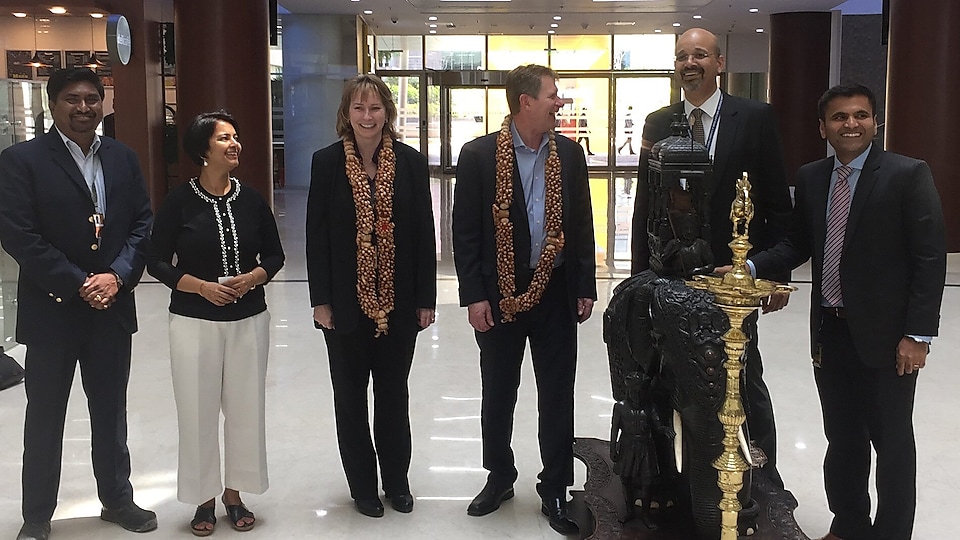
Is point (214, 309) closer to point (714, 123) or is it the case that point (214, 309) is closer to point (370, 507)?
point (370, 507)

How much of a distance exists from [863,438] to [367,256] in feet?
6.66

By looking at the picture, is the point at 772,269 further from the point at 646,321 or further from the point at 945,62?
the point at 945,62

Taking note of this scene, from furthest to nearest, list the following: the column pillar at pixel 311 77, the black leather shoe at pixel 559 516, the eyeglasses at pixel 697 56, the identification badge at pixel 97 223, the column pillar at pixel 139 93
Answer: the column pillar at pixel 311 77, the column pillar at pixel 139 93, the black leather shoe at pixel 559 516, the identification badge at pixel 97 223, the eyeglasses at pixel 697 56

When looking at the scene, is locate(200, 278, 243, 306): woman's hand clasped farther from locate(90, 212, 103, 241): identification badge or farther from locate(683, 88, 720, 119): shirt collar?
locate(683, 88, 720, 119): shirt collar

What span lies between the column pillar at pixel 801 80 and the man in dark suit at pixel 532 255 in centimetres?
1722

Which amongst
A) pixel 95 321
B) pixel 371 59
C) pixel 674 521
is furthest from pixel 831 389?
pixel 371 59

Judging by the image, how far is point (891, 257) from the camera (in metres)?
3.17

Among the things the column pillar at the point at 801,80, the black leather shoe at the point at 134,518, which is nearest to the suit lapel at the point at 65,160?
the black leather shoe at the point at 134,518

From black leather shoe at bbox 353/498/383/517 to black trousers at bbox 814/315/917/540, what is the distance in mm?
1844

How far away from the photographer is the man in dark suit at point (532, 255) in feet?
12.2

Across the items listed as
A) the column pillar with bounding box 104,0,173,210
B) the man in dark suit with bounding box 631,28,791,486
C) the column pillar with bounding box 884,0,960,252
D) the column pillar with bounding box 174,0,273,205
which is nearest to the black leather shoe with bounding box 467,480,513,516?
the man in dark suit with bounding box 631,28,791,486

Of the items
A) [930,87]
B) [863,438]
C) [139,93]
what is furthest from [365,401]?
[139,93]

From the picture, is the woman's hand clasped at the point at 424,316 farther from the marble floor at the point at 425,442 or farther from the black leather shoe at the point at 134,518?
the black leather shoe at the point at 134,518

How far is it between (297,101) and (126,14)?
983cm
